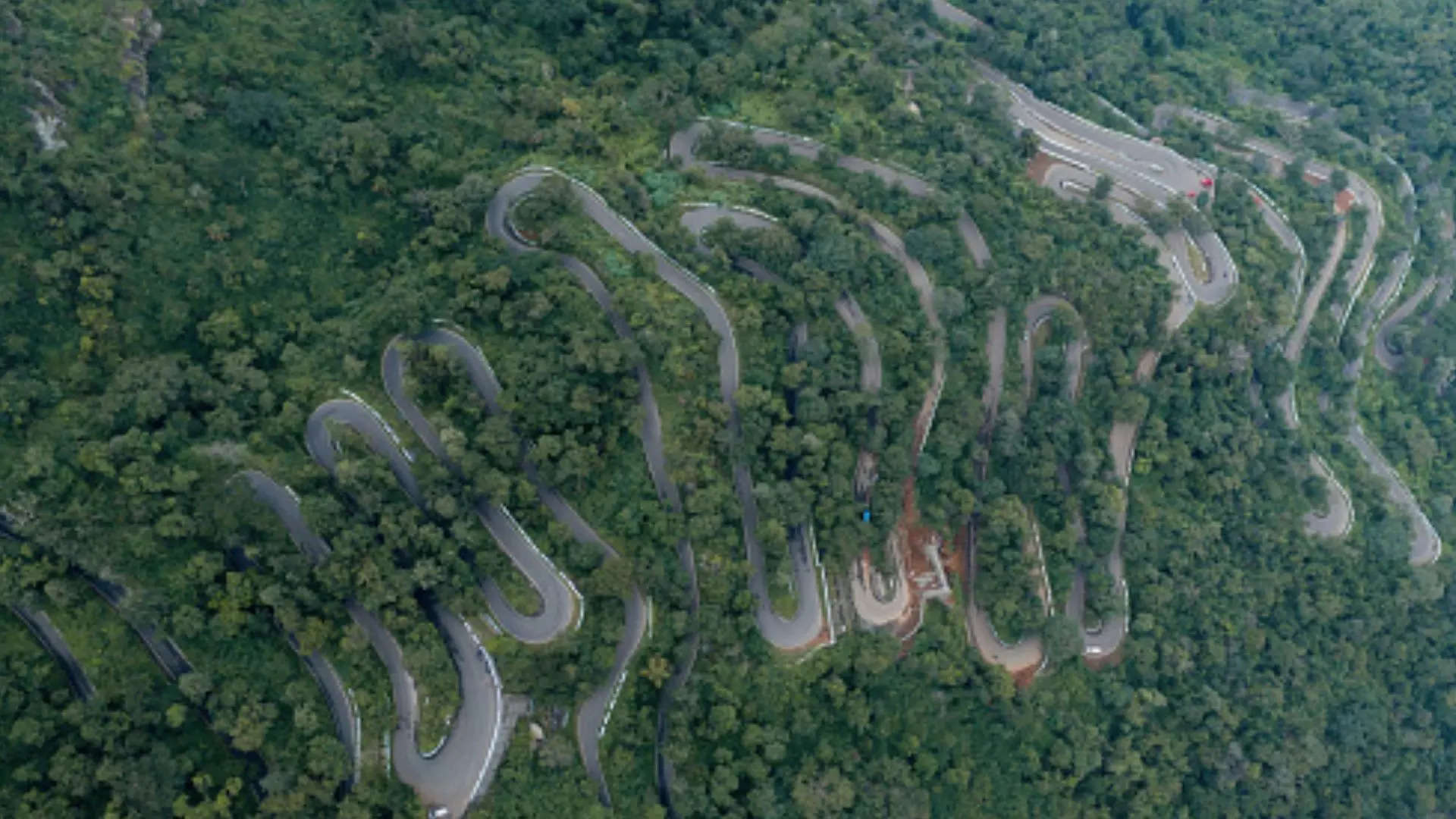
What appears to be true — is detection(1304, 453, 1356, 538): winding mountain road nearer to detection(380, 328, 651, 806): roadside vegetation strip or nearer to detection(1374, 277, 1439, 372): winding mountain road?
detection(1374, 277, 1439, 372): winding mountain road

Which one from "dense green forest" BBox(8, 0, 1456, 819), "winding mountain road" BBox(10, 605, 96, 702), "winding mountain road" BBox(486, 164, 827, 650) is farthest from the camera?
"winding mountain road" BBox(486, 164, 827, 650)

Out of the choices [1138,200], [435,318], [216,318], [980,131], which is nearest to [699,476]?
[435,318]

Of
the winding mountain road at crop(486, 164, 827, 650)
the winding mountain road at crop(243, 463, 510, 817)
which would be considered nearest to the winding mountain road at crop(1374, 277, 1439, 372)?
the winding mountain road at crop(486, 164, 827, 650)

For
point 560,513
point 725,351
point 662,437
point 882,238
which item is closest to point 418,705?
point 560,513

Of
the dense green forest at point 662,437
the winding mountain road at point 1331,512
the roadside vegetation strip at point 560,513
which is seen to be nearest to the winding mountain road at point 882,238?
the dense green forest at point 662,437

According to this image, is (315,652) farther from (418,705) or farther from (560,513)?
(560,513)

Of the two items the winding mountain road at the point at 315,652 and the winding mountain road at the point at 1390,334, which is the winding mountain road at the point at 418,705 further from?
the winding mountain road at the point at 1390,334

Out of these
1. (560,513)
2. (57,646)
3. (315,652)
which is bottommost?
(315,652)

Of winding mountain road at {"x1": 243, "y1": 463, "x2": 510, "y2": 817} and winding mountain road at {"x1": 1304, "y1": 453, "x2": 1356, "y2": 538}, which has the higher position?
winding mountain road at {"x1": 243, "y1": 463, "x2": 510, "y2": 817}

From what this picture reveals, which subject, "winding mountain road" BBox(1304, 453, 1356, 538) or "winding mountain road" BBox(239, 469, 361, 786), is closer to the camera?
"winding mountain road" BBox(239, 469, 361, 786)

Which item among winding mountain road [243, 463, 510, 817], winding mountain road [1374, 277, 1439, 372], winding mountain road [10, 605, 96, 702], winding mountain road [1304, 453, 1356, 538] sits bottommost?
winding mountain road [1304, 453, 1356, 538]
